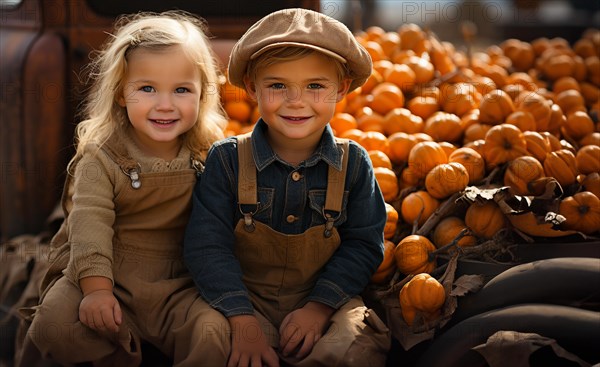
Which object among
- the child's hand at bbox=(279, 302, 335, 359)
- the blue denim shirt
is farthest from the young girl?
the child's hand at bbox=(279, 302, 335, 359)

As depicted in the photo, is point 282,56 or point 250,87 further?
point 250,87

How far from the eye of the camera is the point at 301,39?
7.04ft

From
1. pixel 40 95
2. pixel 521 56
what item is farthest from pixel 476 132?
pixel 40 95

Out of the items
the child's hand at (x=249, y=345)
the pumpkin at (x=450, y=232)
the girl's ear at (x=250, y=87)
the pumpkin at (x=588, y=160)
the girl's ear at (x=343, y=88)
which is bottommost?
the child's hand at (x=249, y=345)

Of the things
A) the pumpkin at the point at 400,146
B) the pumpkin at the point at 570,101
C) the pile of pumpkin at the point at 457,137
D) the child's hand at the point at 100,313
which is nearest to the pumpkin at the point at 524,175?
the pile of pumpkin at the point at 457,137

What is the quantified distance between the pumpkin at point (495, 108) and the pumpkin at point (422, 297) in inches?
37.6

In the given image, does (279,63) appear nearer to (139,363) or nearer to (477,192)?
(477,192)

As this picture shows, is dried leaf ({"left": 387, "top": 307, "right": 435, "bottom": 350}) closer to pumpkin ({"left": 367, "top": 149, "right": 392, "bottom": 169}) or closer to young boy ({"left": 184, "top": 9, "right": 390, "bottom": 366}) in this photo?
young boy ({"left": 184, "top": 9, "right": 390, "bottom": 366})

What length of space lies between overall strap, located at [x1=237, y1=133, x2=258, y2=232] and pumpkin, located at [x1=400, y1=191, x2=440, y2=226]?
0.64m

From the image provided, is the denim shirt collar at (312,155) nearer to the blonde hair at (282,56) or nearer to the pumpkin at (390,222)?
the blonde hair at (282,56)

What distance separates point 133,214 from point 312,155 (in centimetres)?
64

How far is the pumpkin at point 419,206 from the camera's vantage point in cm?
262

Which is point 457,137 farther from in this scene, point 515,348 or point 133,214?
point 133,214

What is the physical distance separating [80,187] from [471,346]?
4.35 feet
